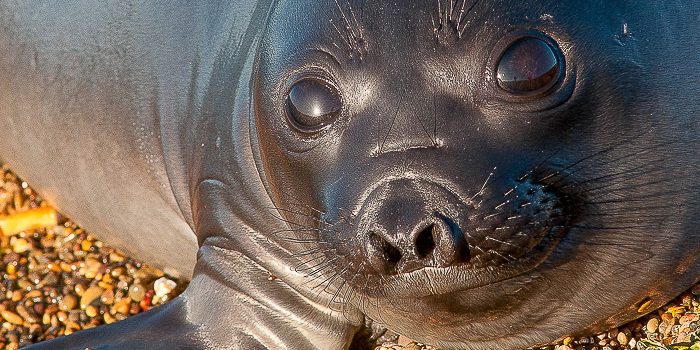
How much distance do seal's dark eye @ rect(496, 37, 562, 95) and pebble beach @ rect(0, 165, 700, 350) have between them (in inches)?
105

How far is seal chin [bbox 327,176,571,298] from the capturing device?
12.0 feet

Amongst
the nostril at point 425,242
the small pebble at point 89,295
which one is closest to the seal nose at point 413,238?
the nostril at point 425,242

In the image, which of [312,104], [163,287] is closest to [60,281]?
[163,287]

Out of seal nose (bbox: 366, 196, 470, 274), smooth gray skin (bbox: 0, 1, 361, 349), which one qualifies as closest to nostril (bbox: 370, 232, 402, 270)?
seal nose (bbox: 366, 196, 470, 274)

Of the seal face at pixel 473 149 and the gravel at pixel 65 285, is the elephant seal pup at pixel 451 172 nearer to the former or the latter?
the seal face at pixel 473 149

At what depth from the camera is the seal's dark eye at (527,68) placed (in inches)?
150

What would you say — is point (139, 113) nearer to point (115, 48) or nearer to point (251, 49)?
point (115, 48)

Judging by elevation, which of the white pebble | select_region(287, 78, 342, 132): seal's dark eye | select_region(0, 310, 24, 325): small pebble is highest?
the white pebble

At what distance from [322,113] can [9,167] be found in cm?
329

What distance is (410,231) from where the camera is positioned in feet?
11.9

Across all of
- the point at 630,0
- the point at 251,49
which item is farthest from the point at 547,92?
the point at 251,49

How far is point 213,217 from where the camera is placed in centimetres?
512

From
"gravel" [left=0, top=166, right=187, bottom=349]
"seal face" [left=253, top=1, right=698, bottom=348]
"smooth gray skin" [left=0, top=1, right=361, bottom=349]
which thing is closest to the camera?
"seal face" [left=253, top=1, right=698, bottom=348]

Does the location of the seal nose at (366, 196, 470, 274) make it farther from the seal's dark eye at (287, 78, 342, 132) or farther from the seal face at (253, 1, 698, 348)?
the seal's dark eye at (287, 78, 342, 132)
